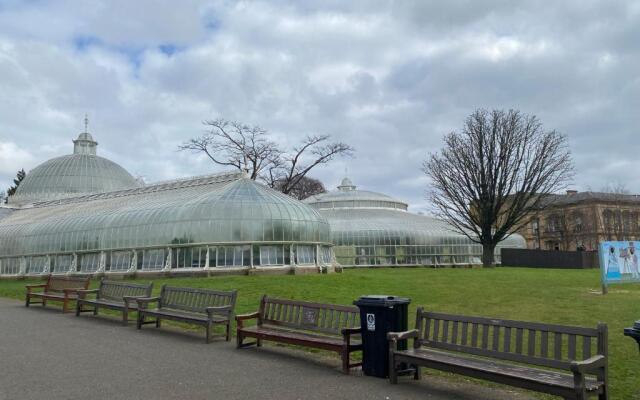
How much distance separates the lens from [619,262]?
59.5 feet

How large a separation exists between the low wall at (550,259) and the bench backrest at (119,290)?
39116 millimetres

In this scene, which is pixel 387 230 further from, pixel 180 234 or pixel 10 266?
pixel 10 266

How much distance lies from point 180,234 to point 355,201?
26.7 m

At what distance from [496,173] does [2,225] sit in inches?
1453

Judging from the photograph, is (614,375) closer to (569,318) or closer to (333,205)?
(569,318)

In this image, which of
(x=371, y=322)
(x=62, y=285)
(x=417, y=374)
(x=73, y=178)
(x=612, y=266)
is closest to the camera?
(x=417, y=374)

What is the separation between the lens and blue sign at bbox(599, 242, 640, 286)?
17.5 meters

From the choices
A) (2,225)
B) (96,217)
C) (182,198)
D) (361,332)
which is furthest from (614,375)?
(2,225)

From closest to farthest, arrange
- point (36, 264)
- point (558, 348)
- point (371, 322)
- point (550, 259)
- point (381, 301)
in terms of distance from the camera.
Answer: point (558, 348) < point (381, 301) < point (371, 322) < point (36, 264) < point (550, 259)

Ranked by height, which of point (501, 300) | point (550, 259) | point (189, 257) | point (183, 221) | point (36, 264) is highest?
point (183, 221)

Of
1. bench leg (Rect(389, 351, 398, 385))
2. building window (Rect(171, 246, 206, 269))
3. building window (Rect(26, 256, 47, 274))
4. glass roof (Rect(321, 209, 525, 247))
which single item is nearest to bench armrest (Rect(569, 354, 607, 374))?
bench leg (Rect(389, 351, 398, 385))

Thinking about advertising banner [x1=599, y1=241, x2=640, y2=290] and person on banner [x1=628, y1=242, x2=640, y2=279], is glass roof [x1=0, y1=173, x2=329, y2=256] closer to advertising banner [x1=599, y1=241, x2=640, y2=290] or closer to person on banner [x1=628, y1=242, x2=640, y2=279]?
advertising banner [x1=599, y1=241, x2=640, y2=290]

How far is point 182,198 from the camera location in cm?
3172

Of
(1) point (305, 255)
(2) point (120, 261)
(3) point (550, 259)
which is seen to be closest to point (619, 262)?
(1) point (305, 255)
